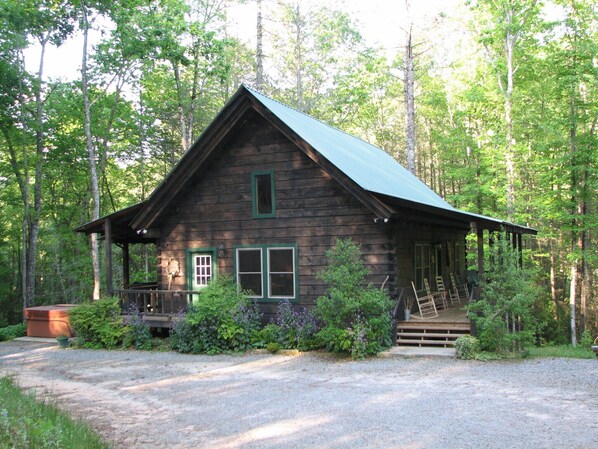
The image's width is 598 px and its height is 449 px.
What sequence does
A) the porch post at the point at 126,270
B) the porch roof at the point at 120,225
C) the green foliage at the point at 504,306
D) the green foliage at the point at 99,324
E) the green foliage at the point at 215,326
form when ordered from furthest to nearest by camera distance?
the porch post at the point at 126,270 < the porch roof at the point at 120,225 < the green foliage at the point at 99,324 < the green foliage at the point at 215,326 < the green foliage at the point at 504,306

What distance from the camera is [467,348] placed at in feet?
34.8

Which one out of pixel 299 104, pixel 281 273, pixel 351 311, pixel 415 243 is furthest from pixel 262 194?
pixel 299 104

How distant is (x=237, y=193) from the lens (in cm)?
1411

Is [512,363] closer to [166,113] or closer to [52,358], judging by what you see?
[52,358]

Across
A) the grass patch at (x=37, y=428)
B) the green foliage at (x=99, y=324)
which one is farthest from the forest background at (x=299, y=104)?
the grass patch at (x=37, y=428)

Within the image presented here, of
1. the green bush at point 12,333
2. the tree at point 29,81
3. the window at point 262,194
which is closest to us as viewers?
the window at point 262,194

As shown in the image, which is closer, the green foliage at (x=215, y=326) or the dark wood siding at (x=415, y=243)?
the green foliage at (x=215, y=326)

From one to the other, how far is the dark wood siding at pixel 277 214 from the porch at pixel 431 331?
4.30ft

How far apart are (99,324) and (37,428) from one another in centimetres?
899

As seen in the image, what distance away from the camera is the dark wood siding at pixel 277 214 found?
12.7m

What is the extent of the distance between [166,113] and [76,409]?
76.9ft

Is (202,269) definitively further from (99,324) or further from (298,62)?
(298,62)

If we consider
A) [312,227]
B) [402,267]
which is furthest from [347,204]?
[402,267]

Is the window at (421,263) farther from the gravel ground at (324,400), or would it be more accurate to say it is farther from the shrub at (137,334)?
the shrub at (137,334)
